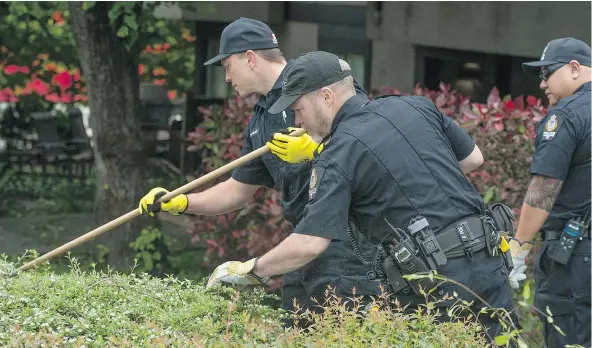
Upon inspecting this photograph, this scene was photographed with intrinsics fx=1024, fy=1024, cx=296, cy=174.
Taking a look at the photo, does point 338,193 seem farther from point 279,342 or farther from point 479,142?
point 479,142

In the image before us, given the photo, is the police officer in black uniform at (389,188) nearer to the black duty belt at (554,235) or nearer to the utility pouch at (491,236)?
the utility pouch at (491,236)

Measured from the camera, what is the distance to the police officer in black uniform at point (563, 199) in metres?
5.23

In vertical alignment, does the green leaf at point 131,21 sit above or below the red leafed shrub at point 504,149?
→ above

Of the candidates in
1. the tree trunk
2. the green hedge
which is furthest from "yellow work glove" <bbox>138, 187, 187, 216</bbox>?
the tree trunk

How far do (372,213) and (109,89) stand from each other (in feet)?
18.4

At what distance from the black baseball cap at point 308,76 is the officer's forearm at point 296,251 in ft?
1.76

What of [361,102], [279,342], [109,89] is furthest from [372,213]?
[109,89]

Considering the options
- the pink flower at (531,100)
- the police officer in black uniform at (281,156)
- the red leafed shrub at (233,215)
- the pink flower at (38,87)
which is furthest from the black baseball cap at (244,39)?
the pink flower at (38,87)

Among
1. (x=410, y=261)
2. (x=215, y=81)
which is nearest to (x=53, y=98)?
(x=215, y=81)

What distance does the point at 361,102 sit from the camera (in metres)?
4.20

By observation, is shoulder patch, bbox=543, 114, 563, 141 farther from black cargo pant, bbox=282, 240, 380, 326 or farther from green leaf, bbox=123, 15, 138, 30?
green leaf, bbox=123, 15, 138, 30

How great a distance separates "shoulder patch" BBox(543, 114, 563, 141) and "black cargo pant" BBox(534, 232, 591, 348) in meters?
0.57

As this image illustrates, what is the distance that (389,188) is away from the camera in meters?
4.00

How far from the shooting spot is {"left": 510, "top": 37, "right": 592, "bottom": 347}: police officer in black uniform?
206 inches
